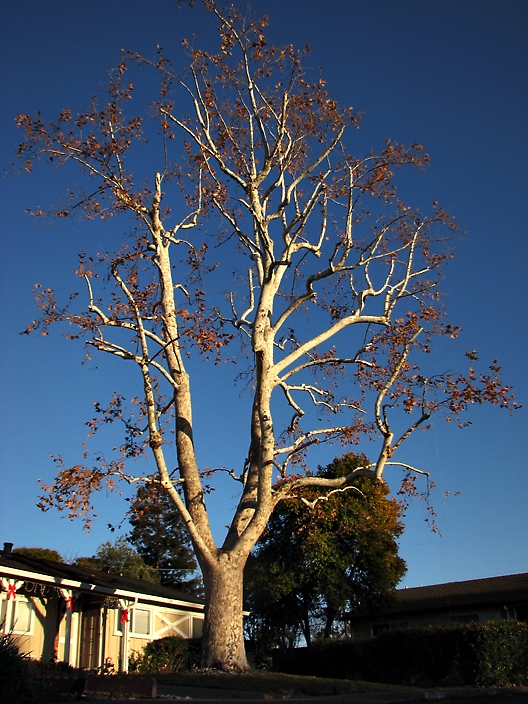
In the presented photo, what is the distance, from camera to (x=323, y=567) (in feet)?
87.4

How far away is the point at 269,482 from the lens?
43.1ft

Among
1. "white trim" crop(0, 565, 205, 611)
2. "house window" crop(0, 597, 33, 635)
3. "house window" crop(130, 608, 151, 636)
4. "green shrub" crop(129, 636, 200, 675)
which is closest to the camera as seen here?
"white trim" crop(0, 565, 205, 611)

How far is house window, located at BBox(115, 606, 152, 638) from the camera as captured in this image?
2030 centimetres

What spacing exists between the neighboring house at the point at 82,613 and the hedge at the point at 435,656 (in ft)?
18.0

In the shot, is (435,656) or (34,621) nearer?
(34,621)

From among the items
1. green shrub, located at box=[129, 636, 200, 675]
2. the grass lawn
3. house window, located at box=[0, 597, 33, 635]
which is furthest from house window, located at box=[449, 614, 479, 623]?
house window, located at box=[0, 597, 33, 635]

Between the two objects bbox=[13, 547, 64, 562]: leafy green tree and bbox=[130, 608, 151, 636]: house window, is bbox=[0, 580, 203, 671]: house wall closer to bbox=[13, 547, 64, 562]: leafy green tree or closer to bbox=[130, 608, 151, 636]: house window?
bbox=[130, 608, 151, 636]: house window

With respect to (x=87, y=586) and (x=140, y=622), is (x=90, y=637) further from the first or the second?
(x=87, y=586)

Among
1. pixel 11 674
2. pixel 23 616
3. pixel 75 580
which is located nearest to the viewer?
pixel 11 674

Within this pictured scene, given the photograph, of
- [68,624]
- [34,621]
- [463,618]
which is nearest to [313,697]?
[68,624]

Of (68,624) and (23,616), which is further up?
(23,616)

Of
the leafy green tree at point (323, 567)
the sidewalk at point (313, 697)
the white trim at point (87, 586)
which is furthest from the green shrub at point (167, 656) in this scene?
the sidewalk at point (313, 697)

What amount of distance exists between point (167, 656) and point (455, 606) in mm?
13587

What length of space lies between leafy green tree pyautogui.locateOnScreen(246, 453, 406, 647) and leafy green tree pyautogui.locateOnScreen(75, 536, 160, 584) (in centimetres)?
1440
